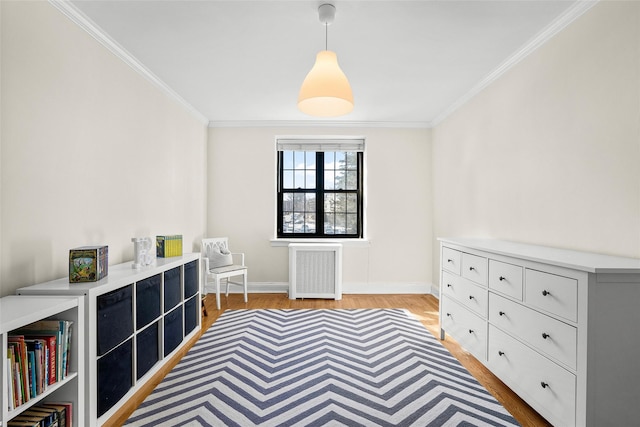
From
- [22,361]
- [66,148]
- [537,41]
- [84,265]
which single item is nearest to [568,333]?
[537,41]

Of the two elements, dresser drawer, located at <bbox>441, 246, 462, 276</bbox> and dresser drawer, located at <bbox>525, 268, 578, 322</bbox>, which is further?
dresser drawer, located at <bbox>441, 246, 462, 276</bbox>

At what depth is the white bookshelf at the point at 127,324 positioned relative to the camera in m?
1.77

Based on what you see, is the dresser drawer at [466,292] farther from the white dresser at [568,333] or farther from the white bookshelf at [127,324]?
the white bookshelf at [127,324]

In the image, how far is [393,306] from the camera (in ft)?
14.2

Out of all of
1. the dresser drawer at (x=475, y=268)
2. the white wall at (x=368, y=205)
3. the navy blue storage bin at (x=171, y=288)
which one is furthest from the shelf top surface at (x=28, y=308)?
the white wall at (x=368, y=205)

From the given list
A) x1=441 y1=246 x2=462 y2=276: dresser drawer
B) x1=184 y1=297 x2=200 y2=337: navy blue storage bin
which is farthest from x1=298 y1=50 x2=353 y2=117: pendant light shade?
x1=184 y1=297 x2=200 y2=337: navy blue storage bin

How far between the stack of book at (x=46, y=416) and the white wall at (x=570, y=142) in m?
3.03

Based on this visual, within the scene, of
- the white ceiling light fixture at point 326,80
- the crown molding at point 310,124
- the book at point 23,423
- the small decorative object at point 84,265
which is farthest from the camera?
the crown molding at point 310,124

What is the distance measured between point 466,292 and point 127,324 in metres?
2.43

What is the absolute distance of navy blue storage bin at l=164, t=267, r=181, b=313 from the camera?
8.73ft

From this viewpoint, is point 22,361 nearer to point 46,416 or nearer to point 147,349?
point 46,416

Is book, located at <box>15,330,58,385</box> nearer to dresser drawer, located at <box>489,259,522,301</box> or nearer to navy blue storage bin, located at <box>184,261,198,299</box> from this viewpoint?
navy blue storage bin, located at <box>184,261,198,299</box>

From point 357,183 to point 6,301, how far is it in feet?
13.8

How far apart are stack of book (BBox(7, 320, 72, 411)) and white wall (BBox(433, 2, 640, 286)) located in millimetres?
2958
